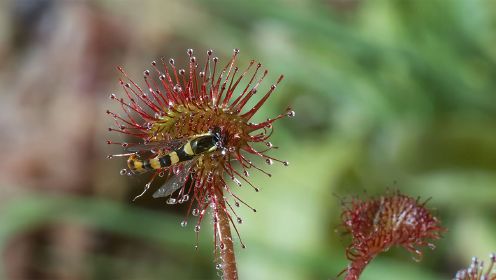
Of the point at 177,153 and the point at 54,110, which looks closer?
the point at 177,153

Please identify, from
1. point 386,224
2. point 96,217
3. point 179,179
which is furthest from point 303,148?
point 179,179

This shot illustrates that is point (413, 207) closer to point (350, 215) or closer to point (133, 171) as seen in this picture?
point (350, 215)

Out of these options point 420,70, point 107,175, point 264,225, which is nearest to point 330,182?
point 264,225

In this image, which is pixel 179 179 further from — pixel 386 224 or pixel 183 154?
pixel 386 224

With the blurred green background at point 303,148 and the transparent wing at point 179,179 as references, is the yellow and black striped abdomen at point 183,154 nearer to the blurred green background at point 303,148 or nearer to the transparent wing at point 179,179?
the transparent wing at point 179,179

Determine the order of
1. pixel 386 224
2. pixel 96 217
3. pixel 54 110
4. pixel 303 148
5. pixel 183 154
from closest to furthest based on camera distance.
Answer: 1. pixel 183 154
2. pixel 386 224
3. pixel 96 217
4. pixel 303 148
5. pixel 54 110

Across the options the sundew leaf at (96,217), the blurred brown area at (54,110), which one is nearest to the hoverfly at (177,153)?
the sundew leaf at (96,217)

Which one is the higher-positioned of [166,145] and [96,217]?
[96,217]

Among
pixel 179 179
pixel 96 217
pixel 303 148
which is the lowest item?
Answer: pixel 179 179

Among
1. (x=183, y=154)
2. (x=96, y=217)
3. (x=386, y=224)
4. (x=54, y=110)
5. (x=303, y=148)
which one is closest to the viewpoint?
(x=183, y=154)
